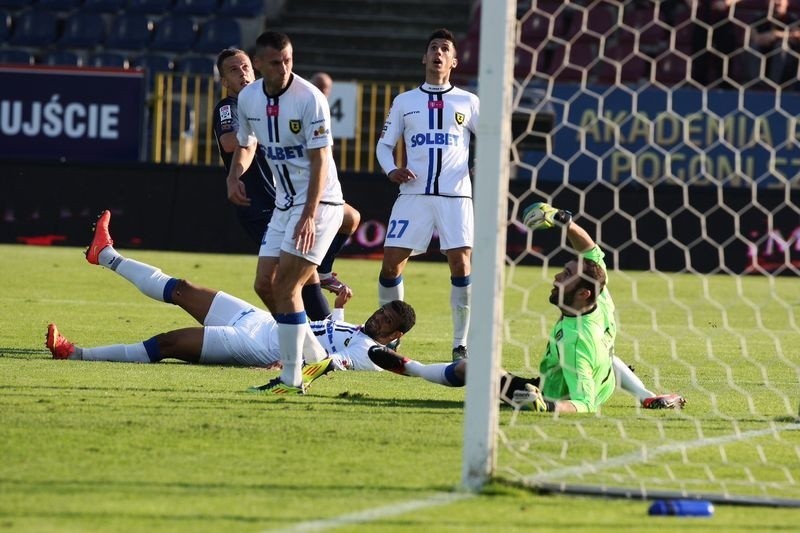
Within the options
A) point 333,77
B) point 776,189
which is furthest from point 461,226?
point 333,77

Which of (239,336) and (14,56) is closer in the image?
(239,336)

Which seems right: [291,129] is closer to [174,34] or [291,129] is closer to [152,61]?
[152,61]

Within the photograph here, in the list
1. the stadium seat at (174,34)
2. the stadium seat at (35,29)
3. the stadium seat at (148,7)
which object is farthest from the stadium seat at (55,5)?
the stadium seat at (174,34)

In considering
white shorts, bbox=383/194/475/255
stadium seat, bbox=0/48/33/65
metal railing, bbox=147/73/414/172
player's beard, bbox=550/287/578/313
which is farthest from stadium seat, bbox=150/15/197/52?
player's beard, bbox=550/287/578/313

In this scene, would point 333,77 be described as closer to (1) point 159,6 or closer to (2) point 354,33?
(2) point 354,33

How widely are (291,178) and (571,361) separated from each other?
1727 mm

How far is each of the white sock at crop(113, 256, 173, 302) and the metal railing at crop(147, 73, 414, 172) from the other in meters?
8.91

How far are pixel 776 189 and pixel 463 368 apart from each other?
10.7 m

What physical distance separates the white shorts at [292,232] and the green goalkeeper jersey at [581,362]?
1.27 m

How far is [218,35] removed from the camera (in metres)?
22.5

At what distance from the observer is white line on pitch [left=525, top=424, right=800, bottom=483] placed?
5.27 m

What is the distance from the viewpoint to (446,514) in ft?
14.9

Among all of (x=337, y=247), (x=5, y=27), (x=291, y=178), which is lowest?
(x=337, y=247)

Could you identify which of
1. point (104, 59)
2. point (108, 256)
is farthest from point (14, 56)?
point (108, 256)
